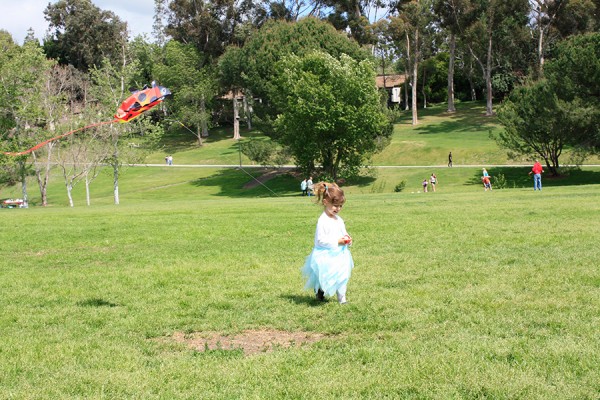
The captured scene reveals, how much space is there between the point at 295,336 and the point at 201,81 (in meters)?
79.4

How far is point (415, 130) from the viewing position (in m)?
76.5

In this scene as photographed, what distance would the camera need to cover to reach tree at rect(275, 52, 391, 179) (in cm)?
4912

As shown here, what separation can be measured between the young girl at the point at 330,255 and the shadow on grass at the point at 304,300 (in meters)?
0.13

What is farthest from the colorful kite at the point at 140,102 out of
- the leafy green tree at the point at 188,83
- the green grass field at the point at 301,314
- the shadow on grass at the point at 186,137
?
the shadow on grass at the point at 186,137

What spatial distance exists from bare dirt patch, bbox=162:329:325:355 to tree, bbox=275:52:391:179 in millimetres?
41885

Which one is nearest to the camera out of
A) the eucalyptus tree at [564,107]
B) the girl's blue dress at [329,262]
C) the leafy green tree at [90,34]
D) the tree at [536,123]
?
the girl's blue dress at [329,262]

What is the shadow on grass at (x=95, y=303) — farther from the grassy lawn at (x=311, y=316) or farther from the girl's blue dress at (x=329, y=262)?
the girl's blue dress at (x=329, y=262)

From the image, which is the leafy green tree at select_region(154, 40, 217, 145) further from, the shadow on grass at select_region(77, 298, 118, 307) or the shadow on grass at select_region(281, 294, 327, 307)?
the shadow on grass at select_region(281, 294, 327, 307)

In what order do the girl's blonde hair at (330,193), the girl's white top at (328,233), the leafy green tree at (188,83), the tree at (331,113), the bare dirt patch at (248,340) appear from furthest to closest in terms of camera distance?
the leafy green tree at (188,83) < the tree at (331,113) < the girl's blonde hair at (330,193) < the girl's white top at (328,233) < the bare dirt patch at (248,340)

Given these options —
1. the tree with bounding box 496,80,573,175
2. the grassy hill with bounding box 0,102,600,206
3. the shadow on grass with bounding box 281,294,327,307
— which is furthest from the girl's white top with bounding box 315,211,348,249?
the tree with bounding box 496,80,573,175

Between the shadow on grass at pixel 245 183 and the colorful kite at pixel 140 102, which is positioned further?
the shadow on grass at pixel 245 183

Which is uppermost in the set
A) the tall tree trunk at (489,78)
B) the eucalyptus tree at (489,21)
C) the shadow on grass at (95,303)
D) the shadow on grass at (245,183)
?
the eucalyptus tree at (489,21)

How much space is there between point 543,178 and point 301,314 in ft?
148

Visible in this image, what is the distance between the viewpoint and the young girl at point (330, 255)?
8297 mm
